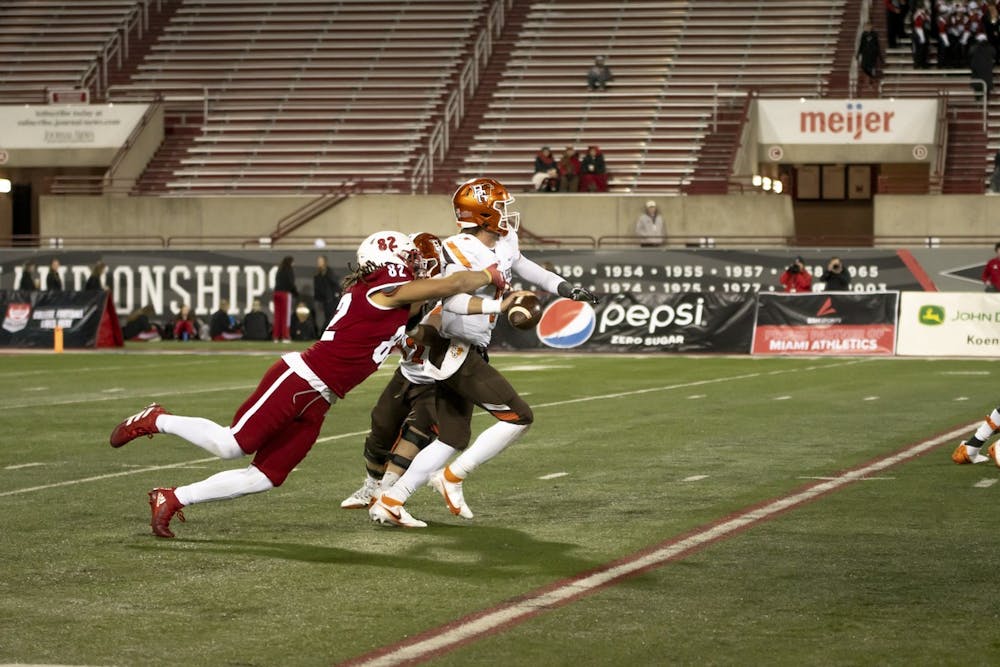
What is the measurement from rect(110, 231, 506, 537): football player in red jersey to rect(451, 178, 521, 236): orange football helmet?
2.48ft

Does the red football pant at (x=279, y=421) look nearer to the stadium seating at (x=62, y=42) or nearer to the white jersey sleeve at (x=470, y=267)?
the white jersey sleeve at (x=470, y=267)

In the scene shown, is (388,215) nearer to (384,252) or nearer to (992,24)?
(992,24)

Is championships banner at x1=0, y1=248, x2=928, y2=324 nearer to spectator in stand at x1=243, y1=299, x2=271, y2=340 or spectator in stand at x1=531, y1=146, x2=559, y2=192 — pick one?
spectator in stand at x1=243, y1=299, x2=271, y2=340

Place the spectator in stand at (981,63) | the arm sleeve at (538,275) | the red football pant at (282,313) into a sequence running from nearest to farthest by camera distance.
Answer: the arm sleeve at (538,275)
the red football pant at (282,313)
the spectator in stand at (981,63)

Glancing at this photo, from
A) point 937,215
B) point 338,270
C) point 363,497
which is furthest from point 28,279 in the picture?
point 363,497

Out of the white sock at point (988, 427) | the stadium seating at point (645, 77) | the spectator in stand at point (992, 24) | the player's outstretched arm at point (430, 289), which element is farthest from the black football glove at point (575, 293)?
the spectator in stand at point (992, 24)

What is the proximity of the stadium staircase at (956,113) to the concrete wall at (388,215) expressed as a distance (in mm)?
4009

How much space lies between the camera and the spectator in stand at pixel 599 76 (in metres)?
40.8

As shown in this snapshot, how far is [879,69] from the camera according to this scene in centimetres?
3981

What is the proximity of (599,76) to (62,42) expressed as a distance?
14.9 meters

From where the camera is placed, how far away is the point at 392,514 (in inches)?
371

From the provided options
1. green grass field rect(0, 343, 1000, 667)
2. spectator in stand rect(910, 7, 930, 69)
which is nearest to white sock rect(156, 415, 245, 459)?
green grass field rect(0, 343, 1000, 667)

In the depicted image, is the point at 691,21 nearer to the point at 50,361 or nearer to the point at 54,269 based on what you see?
the point at 54,269

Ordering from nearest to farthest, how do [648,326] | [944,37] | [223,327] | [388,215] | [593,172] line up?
[648,326]
[223,327]
[593,172]
[388,215]
[944,37]
